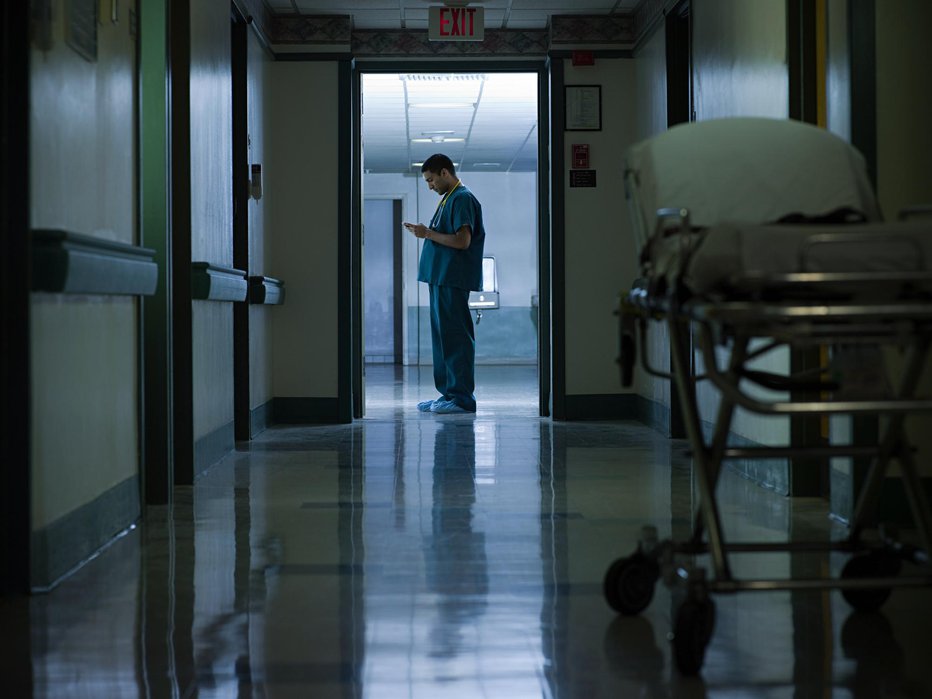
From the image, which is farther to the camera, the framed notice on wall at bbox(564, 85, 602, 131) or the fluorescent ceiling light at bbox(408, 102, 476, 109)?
the fluorescent ceiling light at bbox(408, 102, 476, 109)

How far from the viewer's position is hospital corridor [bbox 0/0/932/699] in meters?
1.99

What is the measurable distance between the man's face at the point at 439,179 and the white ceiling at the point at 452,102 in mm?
737

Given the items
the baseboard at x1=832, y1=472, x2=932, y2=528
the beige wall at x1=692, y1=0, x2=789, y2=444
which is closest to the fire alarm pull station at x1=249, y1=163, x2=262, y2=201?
the beige wall at x1=692, y1=0, x2=789, y2=444

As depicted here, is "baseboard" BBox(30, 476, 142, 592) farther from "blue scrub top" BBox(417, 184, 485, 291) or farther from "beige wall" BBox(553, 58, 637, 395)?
"blue scrub top" BBox(417, 184, 485, 291)

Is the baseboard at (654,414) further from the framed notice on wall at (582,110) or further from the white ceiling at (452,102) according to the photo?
the white ceiling at (452,102)

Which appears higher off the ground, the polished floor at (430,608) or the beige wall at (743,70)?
the beige wall at (743,70)

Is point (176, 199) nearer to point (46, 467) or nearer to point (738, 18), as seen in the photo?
point (46, 467)

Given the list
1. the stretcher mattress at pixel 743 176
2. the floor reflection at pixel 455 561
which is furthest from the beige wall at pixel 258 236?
the stretcher mattress at pixel 743 176

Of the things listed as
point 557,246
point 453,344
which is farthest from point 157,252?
point 453,344

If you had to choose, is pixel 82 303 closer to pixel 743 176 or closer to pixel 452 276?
pixel 743 176

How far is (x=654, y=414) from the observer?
20.5 ft

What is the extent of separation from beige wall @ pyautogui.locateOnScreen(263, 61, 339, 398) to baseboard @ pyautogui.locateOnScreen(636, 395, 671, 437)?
68.9 inches

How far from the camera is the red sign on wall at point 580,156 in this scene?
676cm

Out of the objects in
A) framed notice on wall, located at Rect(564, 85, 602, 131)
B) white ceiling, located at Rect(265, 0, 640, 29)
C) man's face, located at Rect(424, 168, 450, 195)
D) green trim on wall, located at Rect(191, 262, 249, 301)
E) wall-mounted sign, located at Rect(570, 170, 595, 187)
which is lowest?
green trim on wall, located at Rect(191, 262, 249, 301)
